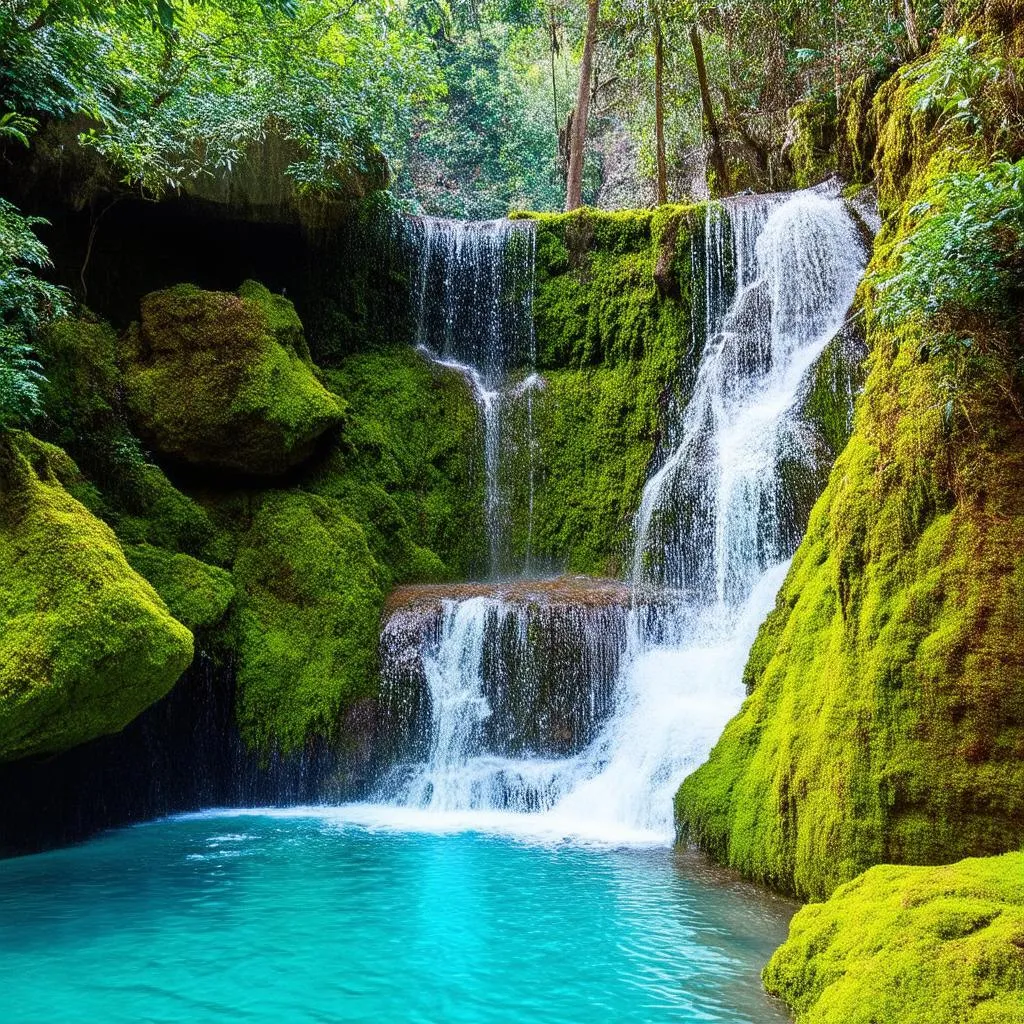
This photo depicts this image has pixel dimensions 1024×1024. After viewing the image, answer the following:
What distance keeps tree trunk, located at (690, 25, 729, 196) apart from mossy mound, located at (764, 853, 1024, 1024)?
1397 centimetres

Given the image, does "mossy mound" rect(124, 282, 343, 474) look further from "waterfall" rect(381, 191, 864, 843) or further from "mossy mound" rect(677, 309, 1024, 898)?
"mossy mound" rect(677, 309, 1024, 898)

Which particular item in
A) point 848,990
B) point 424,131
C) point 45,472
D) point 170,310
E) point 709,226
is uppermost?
point 424,131

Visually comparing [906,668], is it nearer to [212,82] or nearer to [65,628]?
[65,628]

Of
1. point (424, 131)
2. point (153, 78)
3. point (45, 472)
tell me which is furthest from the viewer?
point (424, 131)

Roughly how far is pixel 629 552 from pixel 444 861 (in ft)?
20.3

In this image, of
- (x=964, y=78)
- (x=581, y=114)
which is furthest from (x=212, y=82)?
(x=964, y=78)

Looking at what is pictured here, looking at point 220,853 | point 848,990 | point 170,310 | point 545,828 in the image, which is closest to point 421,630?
point 545,828

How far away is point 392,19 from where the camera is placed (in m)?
16.1

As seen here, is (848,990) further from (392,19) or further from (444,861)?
(392,19)

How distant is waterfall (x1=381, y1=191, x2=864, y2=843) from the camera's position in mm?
8711

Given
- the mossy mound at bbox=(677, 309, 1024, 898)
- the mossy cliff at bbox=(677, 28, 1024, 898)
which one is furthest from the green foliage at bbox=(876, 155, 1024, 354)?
the mossy mound at bbox=(677, 309, 1024, 898)

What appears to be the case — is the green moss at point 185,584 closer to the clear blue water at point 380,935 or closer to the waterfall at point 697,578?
the waterfall at point 697,578

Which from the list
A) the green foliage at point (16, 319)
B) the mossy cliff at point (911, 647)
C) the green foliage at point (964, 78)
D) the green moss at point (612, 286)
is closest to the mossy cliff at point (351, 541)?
the green moss at point (612, 286)

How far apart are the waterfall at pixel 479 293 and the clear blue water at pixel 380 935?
8837 mm
